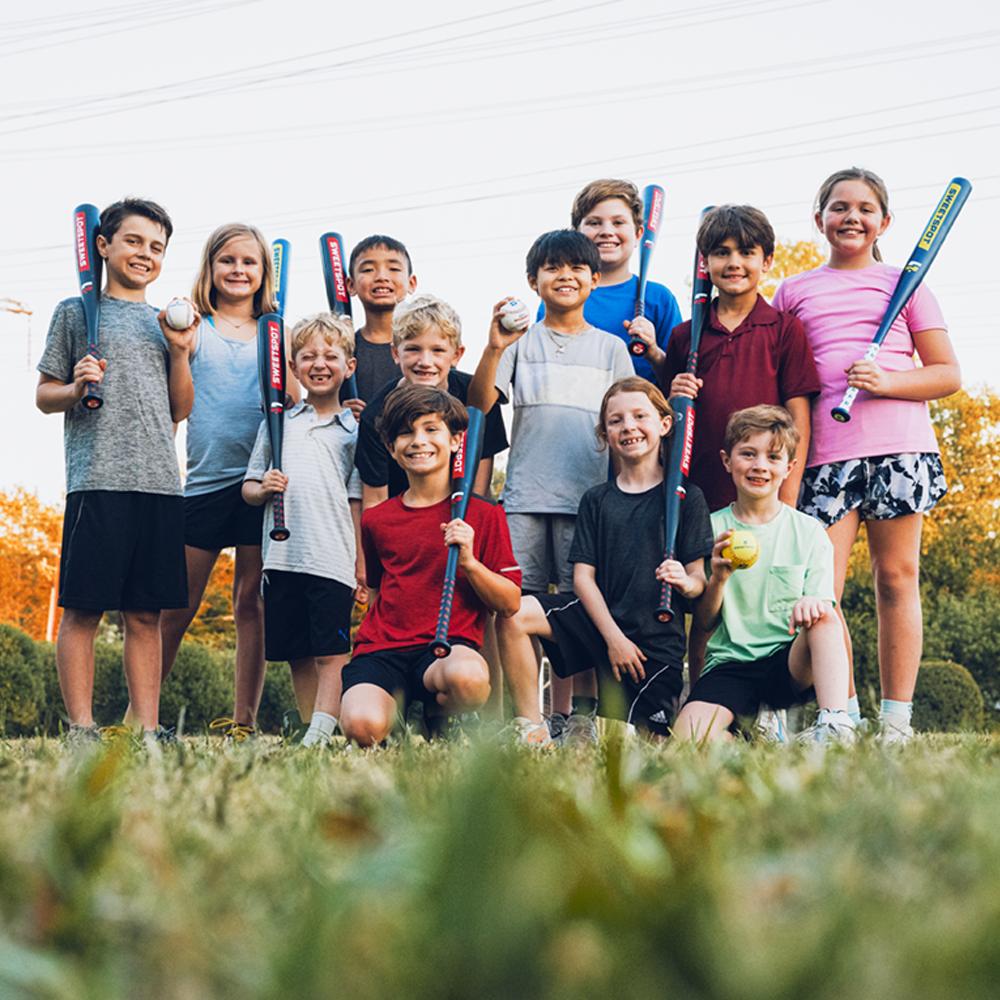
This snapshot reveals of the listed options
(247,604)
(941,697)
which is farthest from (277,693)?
(247,604)

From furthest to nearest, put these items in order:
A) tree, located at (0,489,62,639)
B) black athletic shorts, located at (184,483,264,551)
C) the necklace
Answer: tree, located at (0,489,62,639) → the necklace → black athletic shorts, located at (184,483,264,551)

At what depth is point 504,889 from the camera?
69 cm

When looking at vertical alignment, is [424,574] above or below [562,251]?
below

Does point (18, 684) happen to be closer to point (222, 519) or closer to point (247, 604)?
point (247, 604)

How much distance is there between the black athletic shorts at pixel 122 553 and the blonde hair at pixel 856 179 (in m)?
3.10

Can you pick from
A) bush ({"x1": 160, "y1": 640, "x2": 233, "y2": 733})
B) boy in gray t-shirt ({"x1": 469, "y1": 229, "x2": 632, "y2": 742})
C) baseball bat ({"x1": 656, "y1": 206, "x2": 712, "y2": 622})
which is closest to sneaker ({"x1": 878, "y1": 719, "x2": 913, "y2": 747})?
baseball bat ({"x1": 656, "y1": 206, "x2": 712, "y2": 622})

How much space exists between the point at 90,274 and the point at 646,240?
2.62m

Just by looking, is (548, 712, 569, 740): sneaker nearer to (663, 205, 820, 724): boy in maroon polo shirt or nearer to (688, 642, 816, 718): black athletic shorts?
(663, 205, 820, 724): boy in maroon polo shirt

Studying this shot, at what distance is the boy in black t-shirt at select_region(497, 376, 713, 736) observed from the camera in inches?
207

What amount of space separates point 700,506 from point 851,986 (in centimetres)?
481

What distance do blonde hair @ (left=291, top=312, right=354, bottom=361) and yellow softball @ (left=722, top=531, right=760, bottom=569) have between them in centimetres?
214

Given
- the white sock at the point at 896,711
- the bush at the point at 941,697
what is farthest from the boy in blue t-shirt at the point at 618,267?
the bush at the point at 941,697

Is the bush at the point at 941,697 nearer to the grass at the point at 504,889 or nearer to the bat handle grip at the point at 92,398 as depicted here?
the bat handle grip at the point at 92,398

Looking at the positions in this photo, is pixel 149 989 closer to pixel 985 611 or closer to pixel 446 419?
pixel 446 419
